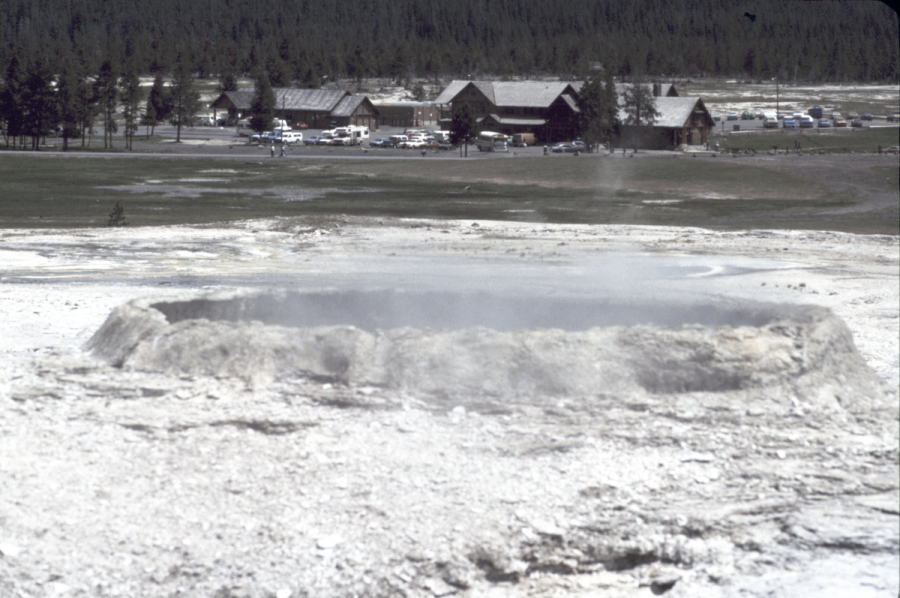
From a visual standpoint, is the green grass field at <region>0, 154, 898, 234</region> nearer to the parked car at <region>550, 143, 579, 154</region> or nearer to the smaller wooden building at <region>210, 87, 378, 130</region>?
the parked car at <region>550, 143, 579, 154</region>

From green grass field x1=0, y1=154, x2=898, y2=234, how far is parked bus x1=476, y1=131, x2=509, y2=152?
13.8 meters

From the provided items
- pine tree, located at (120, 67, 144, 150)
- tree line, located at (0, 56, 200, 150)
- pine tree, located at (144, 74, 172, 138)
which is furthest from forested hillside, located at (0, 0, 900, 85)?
pine tree, located at (144, 74, 172, 138)

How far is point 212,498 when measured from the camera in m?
10.1

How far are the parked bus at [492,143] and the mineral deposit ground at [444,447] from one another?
63623 millimetres

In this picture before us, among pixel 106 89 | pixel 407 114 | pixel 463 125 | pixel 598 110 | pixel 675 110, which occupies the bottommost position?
pixel 598 110

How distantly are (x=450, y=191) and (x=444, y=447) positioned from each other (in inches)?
1594

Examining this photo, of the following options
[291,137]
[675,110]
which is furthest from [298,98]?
[675,110]

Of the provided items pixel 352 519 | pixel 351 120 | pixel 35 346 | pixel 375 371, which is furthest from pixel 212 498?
pixel 351 120

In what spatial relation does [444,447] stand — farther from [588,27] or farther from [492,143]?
[492,143]

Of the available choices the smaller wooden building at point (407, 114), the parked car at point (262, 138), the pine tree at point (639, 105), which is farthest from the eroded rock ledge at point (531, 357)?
the smaller wooden building at point (407, 114)

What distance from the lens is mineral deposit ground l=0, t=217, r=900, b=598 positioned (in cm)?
880

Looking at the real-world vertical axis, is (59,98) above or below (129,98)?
below

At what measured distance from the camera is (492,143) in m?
81.1

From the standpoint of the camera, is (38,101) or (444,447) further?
(38,101)
